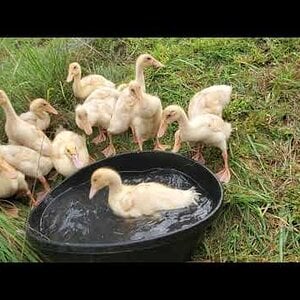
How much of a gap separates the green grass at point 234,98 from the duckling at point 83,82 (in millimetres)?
117

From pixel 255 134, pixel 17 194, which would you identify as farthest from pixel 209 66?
pixel 17 194

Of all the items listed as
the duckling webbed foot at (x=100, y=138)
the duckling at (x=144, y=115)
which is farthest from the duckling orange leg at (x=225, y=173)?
the duckling webbed foot at (x=100, y=138)

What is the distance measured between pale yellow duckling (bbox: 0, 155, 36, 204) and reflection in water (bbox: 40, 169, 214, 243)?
26 cm

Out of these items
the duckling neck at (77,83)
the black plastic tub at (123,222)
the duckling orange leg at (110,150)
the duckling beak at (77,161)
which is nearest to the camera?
the black plastic tub at (123,222)

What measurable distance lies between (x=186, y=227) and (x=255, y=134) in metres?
1.10

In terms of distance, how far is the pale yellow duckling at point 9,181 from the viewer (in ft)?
11.8

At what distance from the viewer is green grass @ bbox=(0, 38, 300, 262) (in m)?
3.37

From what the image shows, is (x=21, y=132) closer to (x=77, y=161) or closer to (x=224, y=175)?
(x=77, y=161)

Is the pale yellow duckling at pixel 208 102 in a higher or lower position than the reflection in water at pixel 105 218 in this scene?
higher

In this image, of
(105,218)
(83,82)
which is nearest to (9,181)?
(105,218)

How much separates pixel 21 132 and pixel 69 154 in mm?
306

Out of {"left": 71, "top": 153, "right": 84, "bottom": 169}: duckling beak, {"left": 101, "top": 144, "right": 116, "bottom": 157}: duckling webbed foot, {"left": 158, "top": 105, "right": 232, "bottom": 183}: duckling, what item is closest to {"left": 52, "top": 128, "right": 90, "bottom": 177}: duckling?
{"left": 71, "top": 153, "right": 84, "bottom": 169}: duckling beak

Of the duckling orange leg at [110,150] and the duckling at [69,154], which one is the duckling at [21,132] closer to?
the duckling at [69,154]

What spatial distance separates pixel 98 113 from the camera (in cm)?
400
